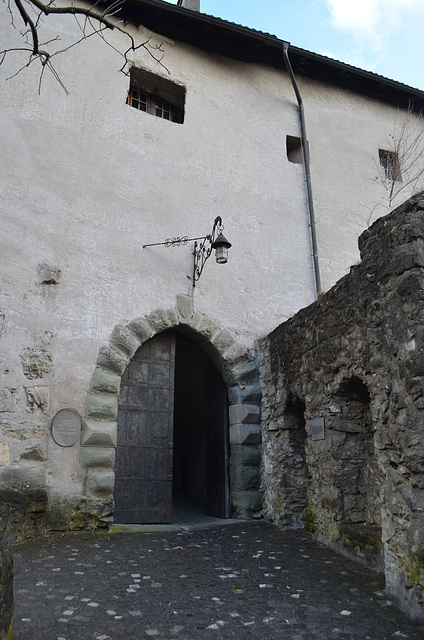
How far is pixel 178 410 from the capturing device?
995 centimetres

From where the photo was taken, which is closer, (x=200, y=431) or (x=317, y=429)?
(x=317, y=429)

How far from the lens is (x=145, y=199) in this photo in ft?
22.0

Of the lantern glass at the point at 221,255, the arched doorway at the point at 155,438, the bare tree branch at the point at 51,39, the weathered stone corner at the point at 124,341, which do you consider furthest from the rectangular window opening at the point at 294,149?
the weathered stone corner at the point at 124,341

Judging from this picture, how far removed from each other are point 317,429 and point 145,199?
3660 millimetres

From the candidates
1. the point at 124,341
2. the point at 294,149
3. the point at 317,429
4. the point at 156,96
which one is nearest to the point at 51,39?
the point at 156,96

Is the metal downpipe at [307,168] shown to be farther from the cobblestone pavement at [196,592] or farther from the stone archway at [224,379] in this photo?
the cobblestone pavement at [196,592]

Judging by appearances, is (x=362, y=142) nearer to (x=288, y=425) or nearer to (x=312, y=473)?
(x=288, y=425)

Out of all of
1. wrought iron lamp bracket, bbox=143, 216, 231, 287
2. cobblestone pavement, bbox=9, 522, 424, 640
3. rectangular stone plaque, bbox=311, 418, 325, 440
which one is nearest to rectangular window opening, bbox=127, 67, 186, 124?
wrought iron lamp bracket, bbox=143, 216, 231, 287

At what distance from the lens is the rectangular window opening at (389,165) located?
346 inches

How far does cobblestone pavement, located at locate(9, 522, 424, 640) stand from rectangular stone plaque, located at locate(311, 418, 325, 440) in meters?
0.97

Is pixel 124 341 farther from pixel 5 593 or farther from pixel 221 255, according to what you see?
pixel 5 593

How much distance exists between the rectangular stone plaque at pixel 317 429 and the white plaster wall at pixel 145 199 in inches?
76.3

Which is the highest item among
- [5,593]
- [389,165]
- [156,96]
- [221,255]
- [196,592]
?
[156,96]

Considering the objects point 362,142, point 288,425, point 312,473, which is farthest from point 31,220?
point 362,142
